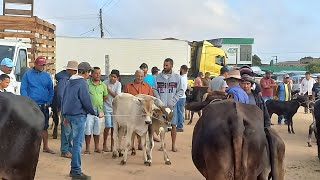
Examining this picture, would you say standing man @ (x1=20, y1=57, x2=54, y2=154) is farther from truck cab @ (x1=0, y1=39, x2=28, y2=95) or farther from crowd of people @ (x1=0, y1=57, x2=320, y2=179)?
truck cab @ (x1=0, y1=39, x2=28, y2=95)

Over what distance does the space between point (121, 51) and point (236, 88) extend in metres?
21.9

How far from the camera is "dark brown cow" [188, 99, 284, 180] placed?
4641 millimetres

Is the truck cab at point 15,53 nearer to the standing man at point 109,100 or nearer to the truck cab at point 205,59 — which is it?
the standing man at point 109,100

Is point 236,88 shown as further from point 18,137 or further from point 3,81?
point 3,81

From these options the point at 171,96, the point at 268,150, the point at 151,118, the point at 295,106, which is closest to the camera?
the point at 268,150

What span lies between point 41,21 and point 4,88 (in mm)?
7460

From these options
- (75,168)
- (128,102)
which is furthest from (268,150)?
(128,102)

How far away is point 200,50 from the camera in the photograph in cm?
3027

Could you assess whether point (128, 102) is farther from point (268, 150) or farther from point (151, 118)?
point (268, 150)

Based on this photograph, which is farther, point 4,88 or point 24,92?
point 24,92

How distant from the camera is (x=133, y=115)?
9.36m

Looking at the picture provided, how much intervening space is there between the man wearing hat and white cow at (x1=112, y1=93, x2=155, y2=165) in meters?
3.52

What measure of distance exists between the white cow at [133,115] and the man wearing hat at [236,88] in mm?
3519

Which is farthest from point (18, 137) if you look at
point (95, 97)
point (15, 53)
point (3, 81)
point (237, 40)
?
point (237, 40)
